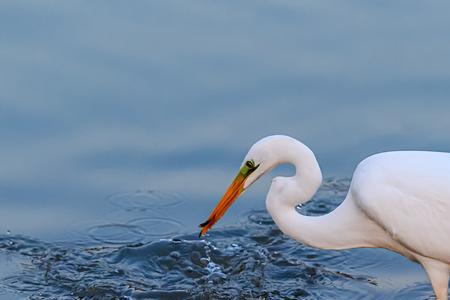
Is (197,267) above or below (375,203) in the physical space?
below

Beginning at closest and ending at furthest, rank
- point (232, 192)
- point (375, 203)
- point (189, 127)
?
point (375, 203) < point (232, 192) < point (189, 127)

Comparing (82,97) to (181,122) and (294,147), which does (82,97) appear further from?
(294,147)

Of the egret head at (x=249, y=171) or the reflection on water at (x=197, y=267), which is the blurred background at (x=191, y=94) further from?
the egret head at (x=249, y=171)

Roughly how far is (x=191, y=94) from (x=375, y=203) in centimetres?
296

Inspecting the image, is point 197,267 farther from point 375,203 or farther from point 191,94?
point 191,94

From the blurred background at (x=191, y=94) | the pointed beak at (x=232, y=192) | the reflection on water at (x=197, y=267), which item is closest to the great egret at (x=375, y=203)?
the pointed beak at (x=232, y=192)

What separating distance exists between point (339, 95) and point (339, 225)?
2584mm

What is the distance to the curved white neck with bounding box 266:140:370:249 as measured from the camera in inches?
285

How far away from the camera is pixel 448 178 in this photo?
7.14m

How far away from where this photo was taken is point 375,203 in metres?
7.11

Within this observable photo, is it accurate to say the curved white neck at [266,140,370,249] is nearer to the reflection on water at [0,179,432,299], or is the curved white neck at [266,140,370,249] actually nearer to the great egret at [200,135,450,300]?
the great egret at [200,135,450,300]

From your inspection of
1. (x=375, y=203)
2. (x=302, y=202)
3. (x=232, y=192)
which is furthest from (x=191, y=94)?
(x=375, y=203)

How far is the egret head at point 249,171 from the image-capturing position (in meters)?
7.25

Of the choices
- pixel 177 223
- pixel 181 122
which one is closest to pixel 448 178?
pixel 177 223
